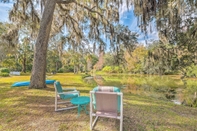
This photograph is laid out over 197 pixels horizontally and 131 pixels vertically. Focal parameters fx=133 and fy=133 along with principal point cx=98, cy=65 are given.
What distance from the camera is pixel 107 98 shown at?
210 centimetres

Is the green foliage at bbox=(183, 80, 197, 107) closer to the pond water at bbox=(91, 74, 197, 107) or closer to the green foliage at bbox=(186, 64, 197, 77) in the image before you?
the pond water at bbox=(91, 74, 197, 107)

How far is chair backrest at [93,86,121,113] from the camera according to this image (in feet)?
6.76

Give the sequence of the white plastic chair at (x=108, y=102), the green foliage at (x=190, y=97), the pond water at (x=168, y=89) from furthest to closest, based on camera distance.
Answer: the pond water at (x=168, y=89) < the green foliage at (x=190, y=97) < the white plastic chair at (x=108, y=102)

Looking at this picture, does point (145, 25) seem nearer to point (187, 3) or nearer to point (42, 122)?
point (187, 3)

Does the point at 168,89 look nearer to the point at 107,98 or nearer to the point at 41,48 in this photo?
the point at 41,48

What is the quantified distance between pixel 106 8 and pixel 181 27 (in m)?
3.22

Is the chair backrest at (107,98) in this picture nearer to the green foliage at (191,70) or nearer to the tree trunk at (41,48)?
the green foliage at (191,70)

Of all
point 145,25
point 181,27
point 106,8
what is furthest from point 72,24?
point 181,27

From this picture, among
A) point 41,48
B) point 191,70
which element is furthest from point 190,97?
point 41,48

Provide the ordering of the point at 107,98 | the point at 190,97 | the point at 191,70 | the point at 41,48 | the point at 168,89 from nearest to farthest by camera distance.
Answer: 1. the point at 107,98
2. the point at 191,70
3. the point at 41,48
4. the point at 190,97
5. the point at 168,89

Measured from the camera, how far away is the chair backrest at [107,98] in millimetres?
2061

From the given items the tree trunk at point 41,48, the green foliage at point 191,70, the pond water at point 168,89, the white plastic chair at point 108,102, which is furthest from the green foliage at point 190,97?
the tree trunk at point 41,48

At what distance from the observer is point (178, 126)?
2434 millimetres

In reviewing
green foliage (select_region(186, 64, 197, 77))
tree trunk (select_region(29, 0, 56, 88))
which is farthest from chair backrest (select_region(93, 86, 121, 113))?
tree trunk (select_region(29, 0, 56, 88))
